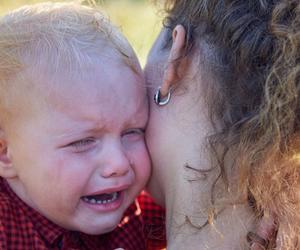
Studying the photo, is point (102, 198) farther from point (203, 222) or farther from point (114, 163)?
point (203, 222)

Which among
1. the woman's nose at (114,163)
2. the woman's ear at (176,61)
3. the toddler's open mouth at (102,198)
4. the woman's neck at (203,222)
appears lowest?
the toddler's open mouth at (102,198)

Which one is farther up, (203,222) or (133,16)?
(203,222)

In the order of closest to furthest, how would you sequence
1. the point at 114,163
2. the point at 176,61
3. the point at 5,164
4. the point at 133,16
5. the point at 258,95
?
1. the point at 258,95
2. the point at 176,61
3. the point at 114,163
4. the point at 5,164
5. the point at 133,16

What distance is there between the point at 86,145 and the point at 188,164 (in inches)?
12.3

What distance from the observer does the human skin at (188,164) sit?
204cm

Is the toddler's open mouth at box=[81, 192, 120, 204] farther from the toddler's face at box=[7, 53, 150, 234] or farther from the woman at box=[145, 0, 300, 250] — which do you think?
the woman at box=[145, 0, 300, 250]

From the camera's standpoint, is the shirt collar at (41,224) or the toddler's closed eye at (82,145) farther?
the shirt collar at (41,224)

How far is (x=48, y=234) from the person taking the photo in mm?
2311

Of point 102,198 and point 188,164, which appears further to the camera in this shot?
point 102,198

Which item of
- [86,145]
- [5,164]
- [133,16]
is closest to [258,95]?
[86,145]

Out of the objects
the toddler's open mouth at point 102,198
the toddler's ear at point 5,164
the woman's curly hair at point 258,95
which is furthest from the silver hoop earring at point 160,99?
the toddler's ear at point 5,164

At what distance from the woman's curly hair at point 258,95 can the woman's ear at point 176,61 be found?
2 centimetres

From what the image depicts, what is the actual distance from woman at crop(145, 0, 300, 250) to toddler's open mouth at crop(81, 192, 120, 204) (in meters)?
0.15

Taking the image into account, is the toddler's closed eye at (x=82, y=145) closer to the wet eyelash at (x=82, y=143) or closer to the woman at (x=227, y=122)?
the wet eyelash at (x=82, y=143)
